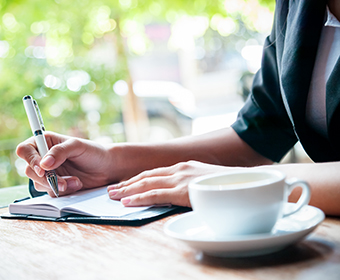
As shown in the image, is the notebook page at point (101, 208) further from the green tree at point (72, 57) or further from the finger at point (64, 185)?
the green tree at point (72, 57)

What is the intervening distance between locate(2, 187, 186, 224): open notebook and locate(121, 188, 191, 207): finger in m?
0.01

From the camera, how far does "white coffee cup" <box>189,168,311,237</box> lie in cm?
45

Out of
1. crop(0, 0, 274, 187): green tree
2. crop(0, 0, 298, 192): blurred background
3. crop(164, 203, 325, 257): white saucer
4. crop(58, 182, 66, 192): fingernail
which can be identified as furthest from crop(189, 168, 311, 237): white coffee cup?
crop(0, 0, 274, 187): green tree

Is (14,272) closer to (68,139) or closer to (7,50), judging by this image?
(68,139)

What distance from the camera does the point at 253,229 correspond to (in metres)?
0.47

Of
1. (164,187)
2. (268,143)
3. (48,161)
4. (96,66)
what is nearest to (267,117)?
(268,143)

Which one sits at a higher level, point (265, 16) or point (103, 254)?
point (265, 16)

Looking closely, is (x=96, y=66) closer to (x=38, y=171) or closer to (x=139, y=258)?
(x=38, y=171)

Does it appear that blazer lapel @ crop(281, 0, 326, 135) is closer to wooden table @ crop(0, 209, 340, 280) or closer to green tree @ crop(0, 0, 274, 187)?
wooden table @ crop(0, 209, 340, 280)

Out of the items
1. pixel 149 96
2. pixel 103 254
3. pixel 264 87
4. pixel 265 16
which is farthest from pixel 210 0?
pixel 103 254

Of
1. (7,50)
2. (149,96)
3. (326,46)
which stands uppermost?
(7,50)

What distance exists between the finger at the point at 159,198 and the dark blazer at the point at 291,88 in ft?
1.12

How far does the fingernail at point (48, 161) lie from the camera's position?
3.01 ft

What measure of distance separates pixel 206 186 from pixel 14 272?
28 centimetres
